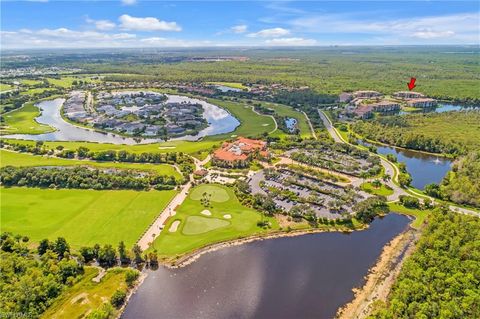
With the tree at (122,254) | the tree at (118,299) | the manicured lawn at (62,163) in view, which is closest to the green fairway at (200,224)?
the tree at (122,254)

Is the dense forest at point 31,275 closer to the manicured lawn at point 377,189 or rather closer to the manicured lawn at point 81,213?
the manicured lawn at point 81,213

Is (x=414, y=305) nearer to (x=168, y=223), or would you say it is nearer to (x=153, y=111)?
(x=168, y=223)

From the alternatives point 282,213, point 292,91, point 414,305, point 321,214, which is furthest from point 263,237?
point 292,91

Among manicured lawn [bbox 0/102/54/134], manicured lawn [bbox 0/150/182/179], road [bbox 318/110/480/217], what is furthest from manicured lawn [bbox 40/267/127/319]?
manicured lawn [bbox 0/102/54/134]

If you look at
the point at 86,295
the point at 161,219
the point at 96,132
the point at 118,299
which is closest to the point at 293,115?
the point at 96,132

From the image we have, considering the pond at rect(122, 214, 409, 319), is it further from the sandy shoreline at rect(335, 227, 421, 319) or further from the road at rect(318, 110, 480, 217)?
the road at rect(318, 110, 480, 217)

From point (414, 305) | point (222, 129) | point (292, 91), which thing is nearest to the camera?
point (414, 305)
